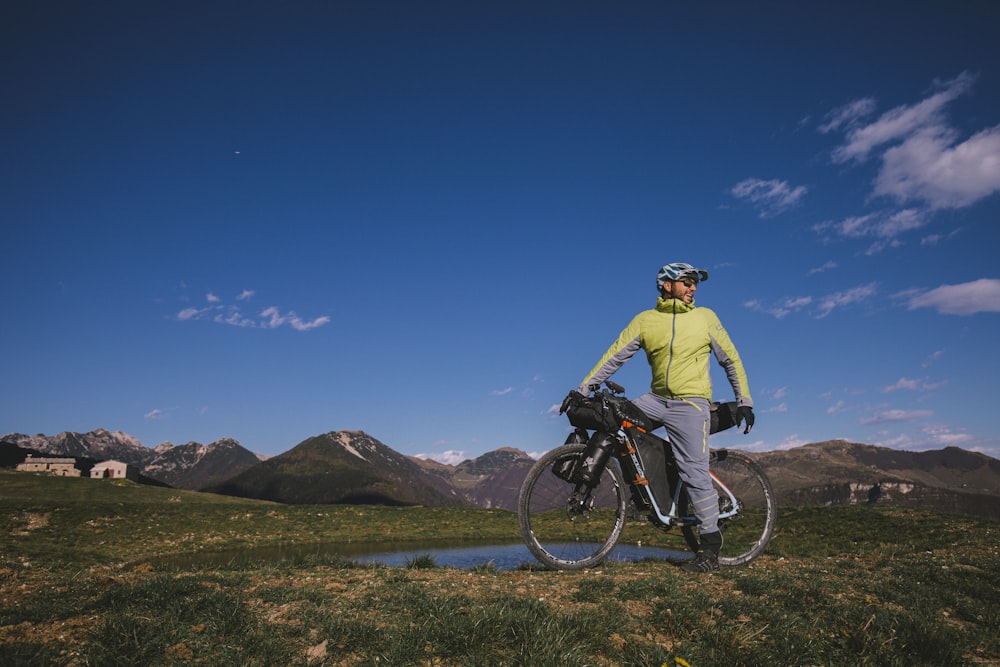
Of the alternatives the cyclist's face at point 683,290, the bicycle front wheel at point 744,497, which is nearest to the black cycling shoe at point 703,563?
the bicycle front wheel at point 744,497

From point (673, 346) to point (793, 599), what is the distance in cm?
324

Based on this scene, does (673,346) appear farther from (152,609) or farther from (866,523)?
(866,523)

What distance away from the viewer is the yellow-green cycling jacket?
7.07 m

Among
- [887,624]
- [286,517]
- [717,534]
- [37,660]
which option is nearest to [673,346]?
[717,534]

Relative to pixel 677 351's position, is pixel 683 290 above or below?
above

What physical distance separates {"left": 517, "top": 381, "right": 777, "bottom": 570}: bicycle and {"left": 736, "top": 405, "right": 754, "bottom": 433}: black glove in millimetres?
78

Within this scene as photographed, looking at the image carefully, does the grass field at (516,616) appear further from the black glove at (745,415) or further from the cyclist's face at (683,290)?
the cyclist's face at (683,290)

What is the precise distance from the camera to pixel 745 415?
715 centimetres

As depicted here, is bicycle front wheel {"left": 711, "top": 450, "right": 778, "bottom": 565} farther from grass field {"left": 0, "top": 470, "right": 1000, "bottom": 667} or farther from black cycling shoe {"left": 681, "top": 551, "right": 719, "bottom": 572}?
black cycling shoe {"left": 681, "top": 551, "right": 719, "bottom": 572}

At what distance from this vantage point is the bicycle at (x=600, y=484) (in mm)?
6926

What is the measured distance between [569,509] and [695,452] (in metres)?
1.92

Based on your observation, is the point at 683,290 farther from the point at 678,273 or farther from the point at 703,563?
the point at 703,563

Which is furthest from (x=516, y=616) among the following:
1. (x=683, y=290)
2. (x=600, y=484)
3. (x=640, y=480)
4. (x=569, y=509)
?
(x=683, y=290)

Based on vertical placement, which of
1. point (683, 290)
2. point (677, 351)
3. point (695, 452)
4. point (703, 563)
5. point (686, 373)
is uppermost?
point (683, 290)
